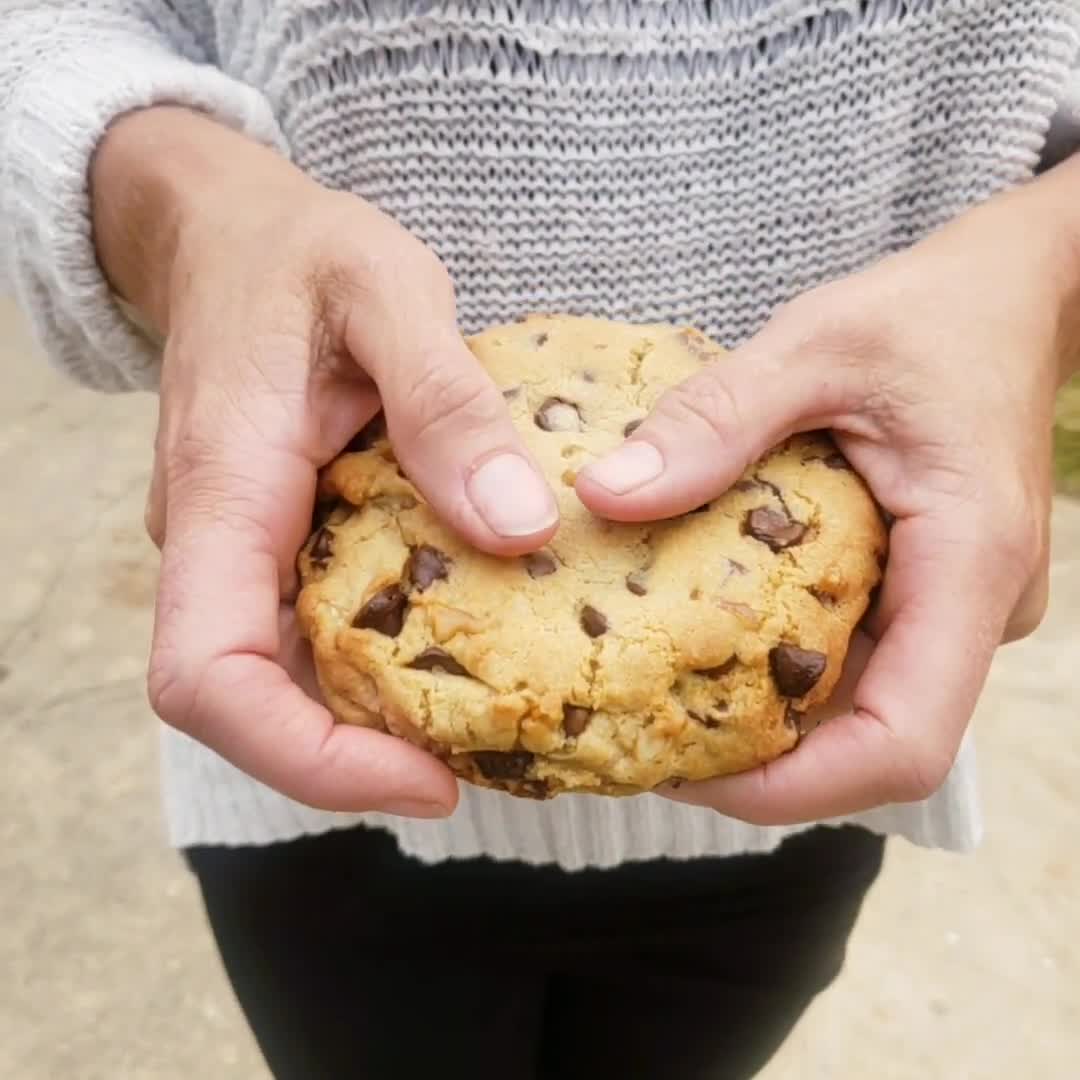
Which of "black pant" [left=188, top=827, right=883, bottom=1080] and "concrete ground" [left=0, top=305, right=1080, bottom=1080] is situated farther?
"concrete ground" [left=0, top=305, right=1080, bottom=1080]

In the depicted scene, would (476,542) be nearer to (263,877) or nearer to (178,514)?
(178,514)

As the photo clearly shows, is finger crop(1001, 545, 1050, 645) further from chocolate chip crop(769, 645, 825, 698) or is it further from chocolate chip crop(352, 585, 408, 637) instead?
chocolate chip crop(352, 585, 408, 637)

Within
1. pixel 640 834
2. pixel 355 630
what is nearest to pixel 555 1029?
pixel 640 834

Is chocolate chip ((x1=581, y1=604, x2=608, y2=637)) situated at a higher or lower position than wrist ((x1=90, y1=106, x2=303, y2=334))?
lower

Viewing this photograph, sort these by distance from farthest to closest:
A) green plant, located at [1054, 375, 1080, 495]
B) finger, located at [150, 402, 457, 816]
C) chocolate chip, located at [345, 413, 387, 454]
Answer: green plant, located at [1054, 375, 1080, 495] < chocolate chip, located at [345, 413, 387, 454] < finger, located at [150, 402, 457, 816]

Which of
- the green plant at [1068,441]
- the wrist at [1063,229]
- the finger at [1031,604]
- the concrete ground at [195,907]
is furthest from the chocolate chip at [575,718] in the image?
the green plant at [1068,441]

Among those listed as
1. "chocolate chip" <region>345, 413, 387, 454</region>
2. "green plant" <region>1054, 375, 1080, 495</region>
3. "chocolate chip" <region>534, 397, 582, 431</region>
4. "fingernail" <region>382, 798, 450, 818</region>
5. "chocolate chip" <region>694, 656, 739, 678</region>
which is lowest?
"green plant" <region>1054, 375, 1080, 495</region>

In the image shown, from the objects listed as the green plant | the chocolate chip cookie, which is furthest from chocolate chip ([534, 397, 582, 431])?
the green plant
